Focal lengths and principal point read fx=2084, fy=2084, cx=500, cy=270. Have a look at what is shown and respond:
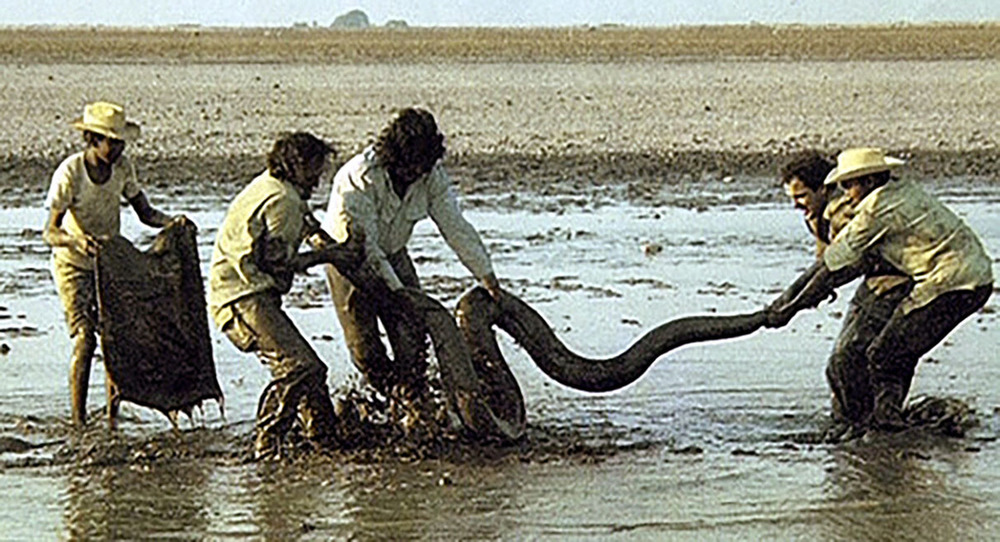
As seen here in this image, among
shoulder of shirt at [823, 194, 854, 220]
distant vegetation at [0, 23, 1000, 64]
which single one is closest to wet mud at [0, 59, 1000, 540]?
shoulder of shirt at [823, 194, 854, 220]

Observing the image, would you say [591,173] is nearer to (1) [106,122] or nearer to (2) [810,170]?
(2) [810,170]

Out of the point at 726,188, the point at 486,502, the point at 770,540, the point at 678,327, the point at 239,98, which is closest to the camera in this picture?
the point at 770,540

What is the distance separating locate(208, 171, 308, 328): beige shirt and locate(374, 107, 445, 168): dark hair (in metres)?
0.48

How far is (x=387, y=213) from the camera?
392 inches

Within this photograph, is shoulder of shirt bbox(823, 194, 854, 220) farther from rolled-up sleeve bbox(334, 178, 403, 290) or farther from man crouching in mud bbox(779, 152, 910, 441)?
rolled-up sleeve bbox(334, 178, 403, 290)

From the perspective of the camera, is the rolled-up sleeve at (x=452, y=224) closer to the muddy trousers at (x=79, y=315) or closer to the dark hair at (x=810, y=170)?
the dark hair at (x=810, y=170)

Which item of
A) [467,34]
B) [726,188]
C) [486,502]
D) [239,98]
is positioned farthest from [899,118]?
[467,34]

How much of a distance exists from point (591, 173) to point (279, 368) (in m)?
12.9

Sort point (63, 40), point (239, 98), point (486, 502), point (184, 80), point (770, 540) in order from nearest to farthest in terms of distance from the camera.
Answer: point (770, 540) → point (486, 502) → point (239, 98) → point (184, 80) → point (63, 40)

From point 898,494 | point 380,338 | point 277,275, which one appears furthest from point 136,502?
point 898,494

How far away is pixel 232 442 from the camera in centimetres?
1036

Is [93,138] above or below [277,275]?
above

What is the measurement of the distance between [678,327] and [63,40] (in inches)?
2319

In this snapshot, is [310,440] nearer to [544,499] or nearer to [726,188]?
[544,499]
